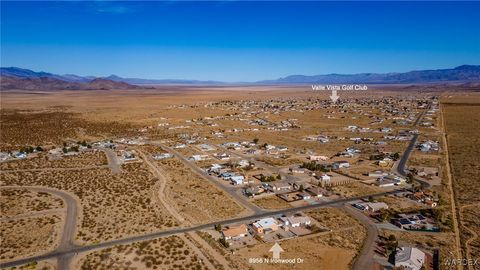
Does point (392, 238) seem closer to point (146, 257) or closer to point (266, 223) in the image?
point (266, 223)

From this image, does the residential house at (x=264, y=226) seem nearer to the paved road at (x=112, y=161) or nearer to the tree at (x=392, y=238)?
the tree at (x=392, y=238)

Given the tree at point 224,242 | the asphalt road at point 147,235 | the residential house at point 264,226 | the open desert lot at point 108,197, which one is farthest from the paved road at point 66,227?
the residential house at point 264,226

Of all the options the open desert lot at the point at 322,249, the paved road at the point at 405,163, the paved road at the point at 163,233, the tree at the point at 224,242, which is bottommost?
the open desert lot at the point at 322,249

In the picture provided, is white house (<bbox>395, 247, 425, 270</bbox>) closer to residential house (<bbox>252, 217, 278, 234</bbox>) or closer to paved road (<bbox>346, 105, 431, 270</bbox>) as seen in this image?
paved road (<bbox>346, 105, 431, 270</bbox>)

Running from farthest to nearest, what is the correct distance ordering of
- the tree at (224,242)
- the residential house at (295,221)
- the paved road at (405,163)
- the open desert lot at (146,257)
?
the paved road at (405,163), the residential house at (295,221), the tree at (224,242), the open desert lot at (146,257)

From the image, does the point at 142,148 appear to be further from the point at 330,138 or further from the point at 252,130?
the point at 330,138

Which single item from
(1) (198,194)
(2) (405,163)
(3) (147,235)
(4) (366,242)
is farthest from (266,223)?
(2) (405,163)

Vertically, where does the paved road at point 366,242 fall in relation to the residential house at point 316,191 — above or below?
below

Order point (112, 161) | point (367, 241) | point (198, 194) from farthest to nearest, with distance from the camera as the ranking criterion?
point (112, 161), point (198, 194), point (367, 241)

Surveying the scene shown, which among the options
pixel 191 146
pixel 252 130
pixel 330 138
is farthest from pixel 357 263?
pixel 252 130
